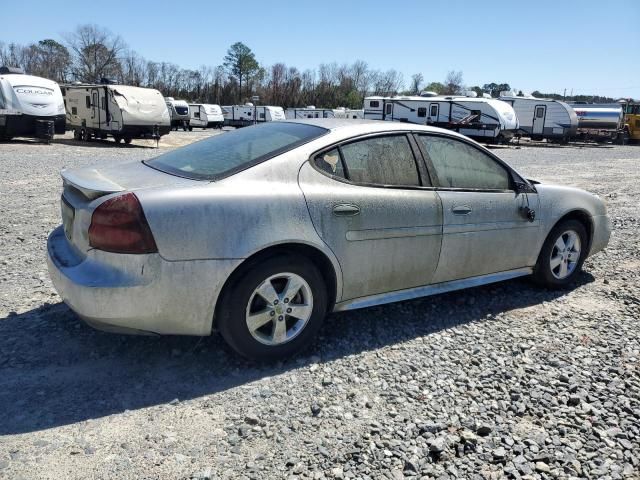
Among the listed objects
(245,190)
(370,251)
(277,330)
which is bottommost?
(277,330)

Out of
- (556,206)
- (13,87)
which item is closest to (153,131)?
(13,87)

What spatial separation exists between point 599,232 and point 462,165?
191 centimetres

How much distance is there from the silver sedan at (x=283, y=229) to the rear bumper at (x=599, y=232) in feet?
3.19

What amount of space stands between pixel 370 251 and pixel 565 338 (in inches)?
65.2

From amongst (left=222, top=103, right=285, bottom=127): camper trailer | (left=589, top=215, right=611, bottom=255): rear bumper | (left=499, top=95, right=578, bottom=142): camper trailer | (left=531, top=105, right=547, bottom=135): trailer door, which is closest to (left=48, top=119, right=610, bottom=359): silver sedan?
(left=589, top=215, right=611, bottom=255): rear bumper

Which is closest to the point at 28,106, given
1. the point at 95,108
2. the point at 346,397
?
the point at 95,108

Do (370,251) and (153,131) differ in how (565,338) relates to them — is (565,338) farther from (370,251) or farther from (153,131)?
(153,131)

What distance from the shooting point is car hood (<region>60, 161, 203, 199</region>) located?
3029mm

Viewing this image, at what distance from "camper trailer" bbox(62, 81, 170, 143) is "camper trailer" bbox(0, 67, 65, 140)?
1762 millimetres

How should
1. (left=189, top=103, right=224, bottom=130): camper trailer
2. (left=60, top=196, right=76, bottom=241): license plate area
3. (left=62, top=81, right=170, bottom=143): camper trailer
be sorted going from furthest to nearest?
(left=189, top=103, right=224, bottom=130): camper trailer < (left=62, top=81, right=170, bottom=143): camper trailer < (left=60, top=196, right=76, bottom=241): license plate area

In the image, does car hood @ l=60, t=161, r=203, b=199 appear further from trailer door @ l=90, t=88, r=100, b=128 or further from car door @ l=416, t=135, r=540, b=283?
trailer door @ l=90, t=88, r=100, b=128

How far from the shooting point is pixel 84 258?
9.95 ft

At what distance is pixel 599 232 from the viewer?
513 cm

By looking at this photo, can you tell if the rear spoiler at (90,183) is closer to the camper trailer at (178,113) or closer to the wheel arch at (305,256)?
the wheel arch at (305,256)
